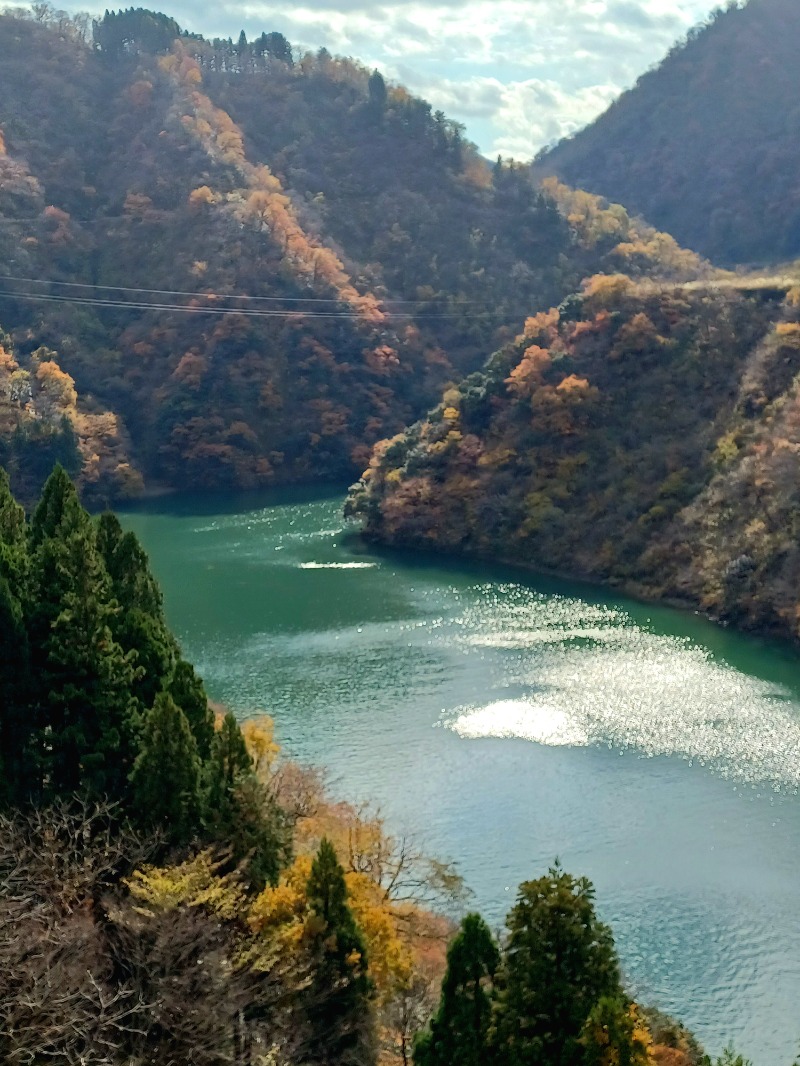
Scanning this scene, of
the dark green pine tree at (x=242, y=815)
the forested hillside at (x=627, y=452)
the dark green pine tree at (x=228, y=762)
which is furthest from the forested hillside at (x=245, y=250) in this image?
the dark green pine tree at (x=242, y=815)

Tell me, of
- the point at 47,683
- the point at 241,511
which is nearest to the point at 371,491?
the point at 241,511

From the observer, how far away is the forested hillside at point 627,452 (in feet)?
136

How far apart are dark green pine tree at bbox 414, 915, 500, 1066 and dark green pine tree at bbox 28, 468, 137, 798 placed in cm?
694

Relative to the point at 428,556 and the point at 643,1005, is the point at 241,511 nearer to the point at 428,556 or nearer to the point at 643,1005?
the point at 428,556

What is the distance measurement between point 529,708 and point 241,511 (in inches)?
1290

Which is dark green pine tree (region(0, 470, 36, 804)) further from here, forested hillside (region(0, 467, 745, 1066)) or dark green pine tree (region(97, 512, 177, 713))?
dark green pine tree (region(97, 512, 177, 713))

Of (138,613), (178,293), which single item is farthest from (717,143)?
(138,613)

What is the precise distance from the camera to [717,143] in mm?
102438

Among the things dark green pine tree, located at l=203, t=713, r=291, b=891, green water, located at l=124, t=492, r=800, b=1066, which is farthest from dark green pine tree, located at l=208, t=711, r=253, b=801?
green water, located at l=124, t=492, r=800, b=1066

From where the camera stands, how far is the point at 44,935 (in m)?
12.8

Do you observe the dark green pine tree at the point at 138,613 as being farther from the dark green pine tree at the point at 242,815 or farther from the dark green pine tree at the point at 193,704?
the dark green pine tree at the point at 242,815

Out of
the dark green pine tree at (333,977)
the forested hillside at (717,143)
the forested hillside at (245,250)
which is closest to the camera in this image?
the dark green pine tree at (333,977)

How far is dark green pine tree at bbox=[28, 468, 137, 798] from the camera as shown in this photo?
692 inches

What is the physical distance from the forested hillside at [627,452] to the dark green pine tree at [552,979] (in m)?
27.8
